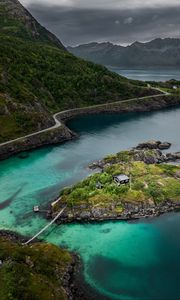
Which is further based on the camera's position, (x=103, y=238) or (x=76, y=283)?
(x=103, y=238)

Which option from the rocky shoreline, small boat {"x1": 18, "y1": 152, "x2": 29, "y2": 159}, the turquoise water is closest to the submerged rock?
the turquoise water

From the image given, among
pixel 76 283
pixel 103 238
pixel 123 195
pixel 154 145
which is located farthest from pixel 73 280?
pixel 154 145

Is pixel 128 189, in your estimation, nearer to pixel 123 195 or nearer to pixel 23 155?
pixel 123 195

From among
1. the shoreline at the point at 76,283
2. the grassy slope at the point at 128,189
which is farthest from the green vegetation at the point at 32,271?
the grassy slope at the point at 128,189

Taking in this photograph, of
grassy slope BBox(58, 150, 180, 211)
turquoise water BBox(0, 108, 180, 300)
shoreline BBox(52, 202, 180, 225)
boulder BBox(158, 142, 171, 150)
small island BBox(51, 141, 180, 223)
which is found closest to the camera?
turquoise water BBox(0, 108, 180, 300)

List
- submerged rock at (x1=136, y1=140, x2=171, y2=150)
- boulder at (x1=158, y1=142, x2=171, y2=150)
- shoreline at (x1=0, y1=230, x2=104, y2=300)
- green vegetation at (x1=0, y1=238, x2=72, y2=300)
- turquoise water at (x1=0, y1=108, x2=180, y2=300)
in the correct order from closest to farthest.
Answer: green vegetation at (x1=0, y1=238, x2=72, y2=300) → shoreline at (x1=0, y1=230, x2=104, y2=300) → turquoise water at (x1=0, y1=108, x2=180, y2=300) → boulder at (x1=158, y1=142, x2=171, y2=150) → submerged rock at (x1=136, y1=140, x2=171, y2=150)

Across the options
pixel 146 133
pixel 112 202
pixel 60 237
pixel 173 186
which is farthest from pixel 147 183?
pixel 146 133

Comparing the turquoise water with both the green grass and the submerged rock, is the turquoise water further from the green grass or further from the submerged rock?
the submerged rock

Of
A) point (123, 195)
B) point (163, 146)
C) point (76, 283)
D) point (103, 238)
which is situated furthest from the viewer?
point (163, 146)

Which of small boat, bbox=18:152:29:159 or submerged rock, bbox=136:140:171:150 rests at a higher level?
small boat, bbox=18:152:29:159
